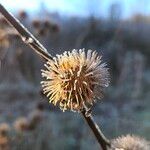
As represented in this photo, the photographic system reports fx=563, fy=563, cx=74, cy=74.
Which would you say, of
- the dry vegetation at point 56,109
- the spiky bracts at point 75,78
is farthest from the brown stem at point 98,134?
the dry vegetation at point 56,109

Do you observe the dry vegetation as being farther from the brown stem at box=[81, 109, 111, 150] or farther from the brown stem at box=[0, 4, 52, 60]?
the brown stem at box=[81, 109, 111, 150]

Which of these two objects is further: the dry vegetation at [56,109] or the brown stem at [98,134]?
the dry vegetation at [56,109]

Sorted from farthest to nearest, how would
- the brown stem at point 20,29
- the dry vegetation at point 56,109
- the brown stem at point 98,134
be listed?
the dry vegetation at point 56,109
the brown stem at point 20,29
the brown stem at point 98,134

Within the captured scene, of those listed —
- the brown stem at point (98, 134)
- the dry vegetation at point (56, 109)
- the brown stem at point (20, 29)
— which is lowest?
the brown stem at point (98, 134)

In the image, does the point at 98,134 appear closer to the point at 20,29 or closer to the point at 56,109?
the point at 20,29

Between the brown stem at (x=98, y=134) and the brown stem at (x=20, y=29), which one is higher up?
the brown stem at (x=20, y=29)

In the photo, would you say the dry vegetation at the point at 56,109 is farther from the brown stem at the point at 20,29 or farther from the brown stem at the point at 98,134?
the brown stem at the point at 98,134

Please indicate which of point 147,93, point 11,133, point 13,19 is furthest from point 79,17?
point 13,19

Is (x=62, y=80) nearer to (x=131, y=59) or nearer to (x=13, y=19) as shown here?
(x=13, y=19)
